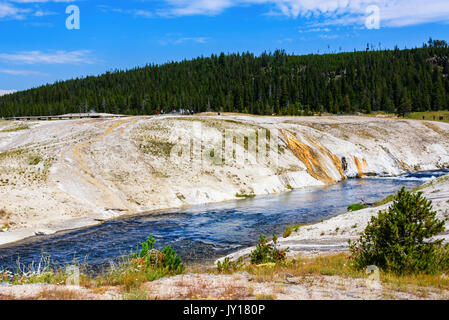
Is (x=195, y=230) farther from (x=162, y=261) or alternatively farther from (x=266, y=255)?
(x=162, y=261)

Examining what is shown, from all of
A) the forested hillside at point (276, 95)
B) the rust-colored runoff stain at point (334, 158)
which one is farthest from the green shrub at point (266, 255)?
the forested hillside at point (276, 95)

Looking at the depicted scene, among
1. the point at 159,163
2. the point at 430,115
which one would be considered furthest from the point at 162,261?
the point at 430,115

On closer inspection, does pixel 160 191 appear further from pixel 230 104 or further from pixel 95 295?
pixel 230 104

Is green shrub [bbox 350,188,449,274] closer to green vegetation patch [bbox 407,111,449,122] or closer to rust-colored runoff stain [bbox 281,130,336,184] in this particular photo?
rust-colored runoff stain [bbox 281,130,336,184]

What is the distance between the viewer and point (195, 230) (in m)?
25.7

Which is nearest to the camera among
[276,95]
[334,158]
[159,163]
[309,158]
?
[159,163]

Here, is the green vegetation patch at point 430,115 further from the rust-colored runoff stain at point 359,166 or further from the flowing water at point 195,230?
the flowing water at point 195,230

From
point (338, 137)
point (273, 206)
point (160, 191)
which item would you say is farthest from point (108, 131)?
point (338, 137)

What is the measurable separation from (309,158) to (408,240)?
1734 inches

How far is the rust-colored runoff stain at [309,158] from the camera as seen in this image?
5088 cm

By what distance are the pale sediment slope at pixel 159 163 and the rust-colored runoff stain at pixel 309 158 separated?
180mm

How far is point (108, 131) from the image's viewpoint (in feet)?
168
